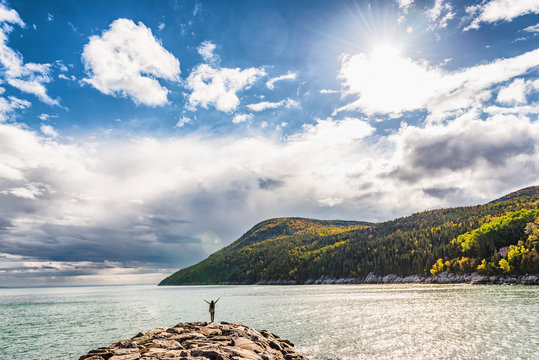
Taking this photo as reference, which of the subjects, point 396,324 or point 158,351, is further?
point 396,324

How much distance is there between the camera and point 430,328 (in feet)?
136

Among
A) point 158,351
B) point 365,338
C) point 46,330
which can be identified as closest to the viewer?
point 158,351

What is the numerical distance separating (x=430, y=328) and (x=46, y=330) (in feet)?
215

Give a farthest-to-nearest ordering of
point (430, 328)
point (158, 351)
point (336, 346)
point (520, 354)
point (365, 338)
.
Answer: point (430, 328) → point (365, 338) → point (336, 346) → point (520, 354) → point (158, 351)

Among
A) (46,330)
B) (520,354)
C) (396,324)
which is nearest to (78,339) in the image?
(46,330)

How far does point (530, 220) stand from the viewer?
6511 inches

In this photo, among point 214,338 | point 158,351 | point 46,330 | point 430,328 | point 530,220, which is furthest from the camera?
point 530,220

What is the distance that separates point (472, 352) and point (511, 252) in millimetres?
Answer: 138614

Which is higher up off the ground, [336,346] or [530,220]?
[530,220]

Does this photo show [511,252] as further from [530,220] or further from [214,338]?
[214,338]

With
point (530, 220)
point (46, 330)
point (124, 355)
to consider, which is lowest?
point (46, 330)

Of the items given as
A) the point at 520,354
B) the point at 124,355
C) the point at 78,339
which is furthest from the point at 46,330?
the point at 520,354

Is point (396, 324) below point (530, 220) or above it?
below

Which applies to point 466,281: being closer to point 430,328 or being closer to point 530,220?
point 530,220
